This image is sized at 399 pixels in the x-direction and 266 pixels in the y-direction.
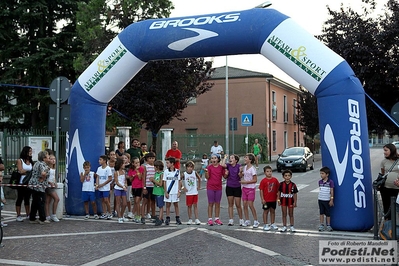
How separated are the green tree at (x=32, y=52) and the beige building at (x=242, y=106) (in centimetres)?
1359

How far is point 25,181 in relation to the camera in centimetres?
1027

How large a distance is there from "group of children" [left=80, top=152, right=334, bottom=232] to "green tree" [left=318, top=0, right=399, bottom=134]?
19.2ft

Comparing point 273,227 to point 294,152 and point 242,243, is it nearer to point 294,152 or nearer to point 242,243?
A: point 242,243

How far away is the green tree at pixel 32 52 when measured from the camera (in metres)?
25.7

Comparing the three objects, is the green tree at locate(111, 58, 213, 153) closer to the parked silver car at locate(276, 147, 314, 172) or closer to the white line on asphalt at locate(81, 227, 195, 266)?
the parked silver car at locate(276, 147, 314, 172)

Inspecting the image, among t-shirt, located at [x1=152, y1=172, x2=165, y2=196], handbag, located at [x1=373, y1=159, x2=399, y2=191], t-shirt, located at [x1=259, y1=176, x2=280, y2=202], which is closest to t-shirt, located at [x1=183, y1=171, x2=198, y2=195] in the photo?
t-shirt, located at [x1=152, y1=172, x2=165, y2=196]

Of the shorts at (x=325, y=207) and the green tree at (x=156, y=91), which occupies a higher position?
the green tree at (x=156, y=91)

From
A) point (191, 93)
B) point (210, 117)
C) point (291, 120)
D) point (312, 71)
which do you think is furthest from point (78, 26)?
point (291, 120)

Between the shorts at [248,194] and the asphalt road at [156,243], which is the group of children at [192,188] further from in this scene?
the asphalt road at [156,243]

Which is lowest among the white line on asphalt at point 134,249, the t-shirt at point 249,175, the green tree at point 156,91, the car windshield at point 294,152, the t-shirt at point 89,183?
the white line on asphalt at point 134,249

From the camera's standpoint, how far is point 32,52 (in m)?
27.0

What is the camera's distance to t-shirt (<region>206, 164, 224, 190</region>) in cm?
983

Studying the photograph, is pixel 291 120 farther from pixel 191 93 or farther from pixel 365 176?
pixel 365 176

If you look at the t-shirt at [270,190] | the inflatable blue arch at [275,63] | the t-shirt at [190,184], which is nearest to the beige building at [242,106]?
the inflatable blue arch at [275,63]
